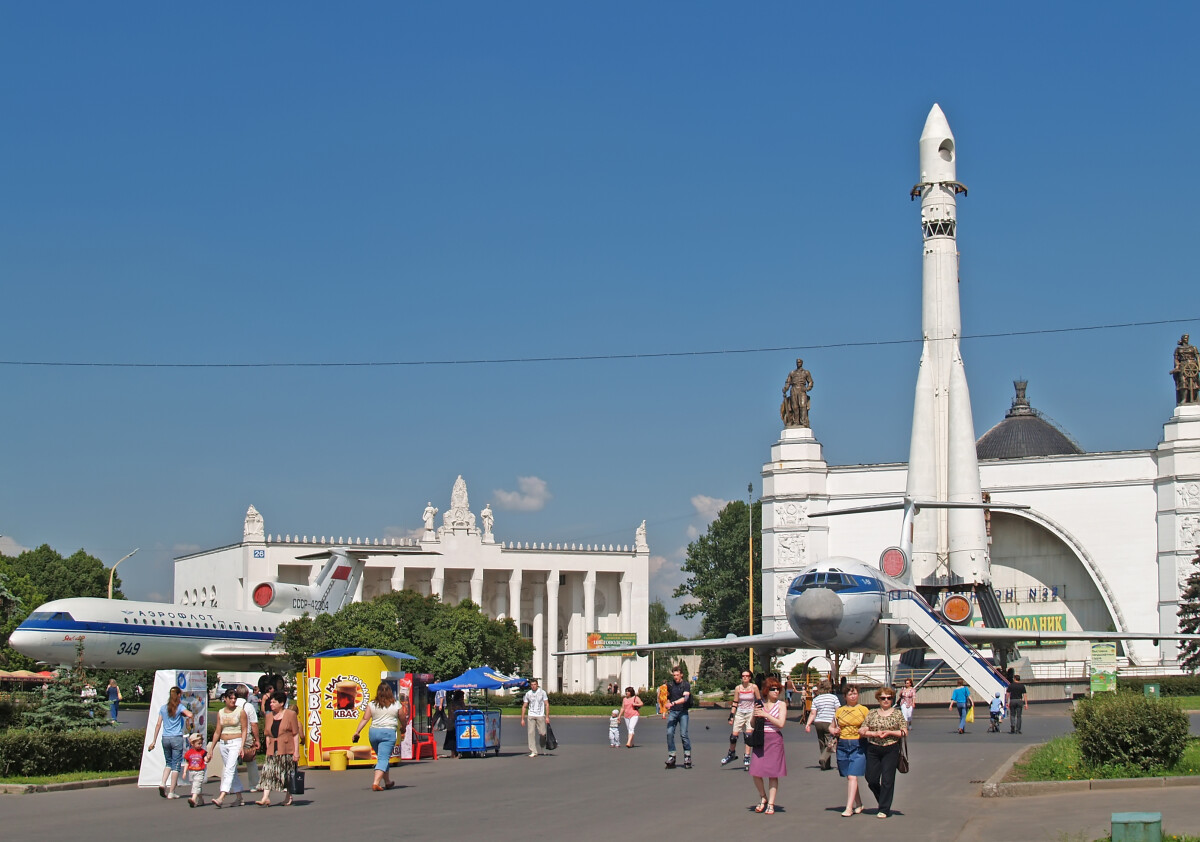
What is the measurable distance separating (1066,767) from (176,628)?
37.4 meters

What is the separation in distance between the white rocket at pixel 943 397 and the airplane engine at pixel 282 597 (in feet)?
98.0

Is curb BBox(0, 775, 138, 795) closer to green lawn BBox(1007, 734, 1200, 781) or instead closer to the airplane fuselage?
green lawn BBox(1007, 734, 1200, 781)

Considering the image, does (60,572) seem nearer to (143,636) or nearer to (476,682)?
(143,636)

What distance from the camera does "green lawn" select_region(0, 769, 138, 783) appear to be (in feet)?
68.1

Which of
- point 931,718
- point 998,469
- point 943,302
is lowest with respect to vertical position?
point 931,718

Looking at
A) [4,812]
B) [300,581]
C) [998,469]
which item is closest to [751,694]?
[4,812]

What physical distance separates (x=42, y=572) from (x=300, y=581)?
1740 centimetres

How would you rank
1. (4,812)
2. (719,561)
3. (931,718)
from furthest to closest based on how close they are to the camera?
(719,561) < (931,718) < (4,812)

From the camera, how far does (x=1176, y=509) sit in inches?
2884

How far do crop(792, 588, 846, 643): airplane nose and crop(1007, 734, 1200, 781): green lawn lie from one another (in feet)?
53.1

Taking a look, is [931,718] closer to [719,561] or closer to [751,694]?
[751,694]

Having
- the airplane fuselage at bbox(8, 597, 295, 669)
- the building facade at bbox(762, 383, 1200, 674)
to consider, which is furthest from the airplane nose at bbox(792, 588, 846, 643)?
the building facade at bbox(762, 383, 1200, 674)

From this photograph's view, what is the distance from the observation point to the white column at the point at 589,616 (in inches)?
3727

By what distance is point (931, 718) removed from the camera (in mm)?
43281
